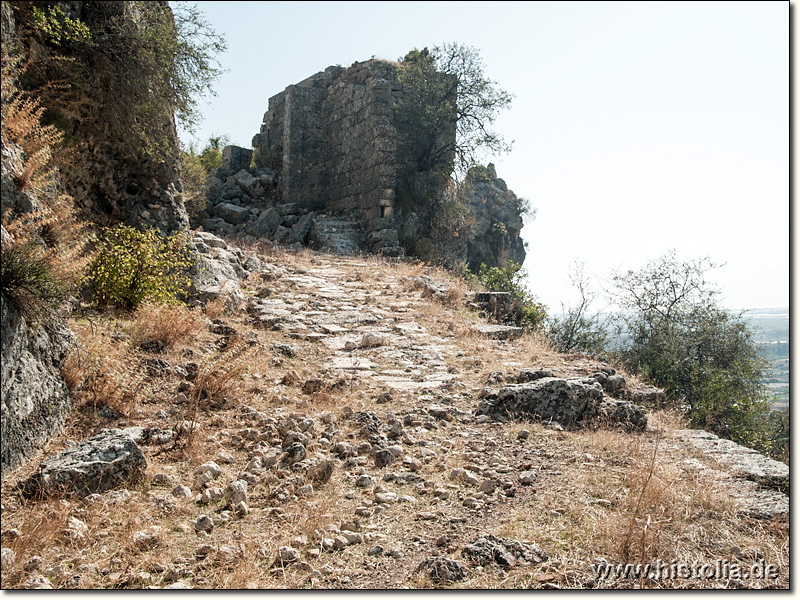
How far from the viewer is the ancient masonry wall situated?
15750mm

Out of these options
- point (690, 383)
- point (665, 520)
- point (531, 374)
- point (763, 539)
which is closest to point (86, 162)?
point (531, 374)

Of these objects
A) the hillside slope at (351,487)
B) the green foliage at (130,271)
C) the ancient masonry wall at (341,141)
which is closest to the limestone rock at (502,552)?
the hillside slope at (351,487)

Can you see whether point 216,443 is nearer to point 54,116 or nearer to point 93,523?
point 93,523

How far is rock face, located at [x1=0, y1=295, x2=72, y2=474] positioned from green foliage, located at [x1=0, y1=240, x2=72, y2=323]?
0.21ft

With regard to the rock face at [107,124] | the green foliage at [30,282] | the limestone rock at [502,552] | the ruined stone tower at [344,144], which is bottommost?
the limestone rock at [502,552]

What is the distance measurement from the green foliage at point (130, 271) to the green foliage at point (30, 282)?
2.25 m

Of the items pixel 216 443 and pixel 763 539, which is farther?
pixel 216 443

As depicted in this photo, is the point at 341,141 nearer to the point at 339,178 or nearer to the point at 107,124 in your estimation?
the point at 339,178

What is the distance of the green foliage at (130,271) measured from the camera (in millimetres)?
5781

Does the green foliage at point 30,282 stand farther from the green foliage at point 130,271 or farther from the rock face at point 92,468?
the green foliage at point 130,271

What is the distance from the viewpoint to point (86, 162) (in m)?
6.76

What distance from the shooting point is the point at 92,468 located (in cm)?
312

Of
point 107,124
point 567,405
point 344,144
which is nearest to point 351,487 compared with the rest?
point 567,405

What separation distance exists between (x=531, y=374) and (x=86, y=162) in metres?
5.94
